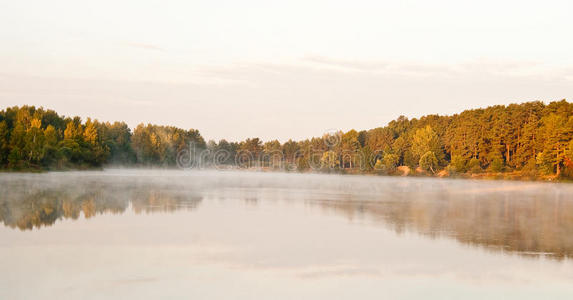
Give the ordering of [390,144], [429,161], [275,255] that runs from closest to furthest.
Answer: [275,255] → [429,161] → [390,144]

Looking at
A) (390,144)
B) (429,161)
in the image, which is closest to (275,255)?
(429,161)

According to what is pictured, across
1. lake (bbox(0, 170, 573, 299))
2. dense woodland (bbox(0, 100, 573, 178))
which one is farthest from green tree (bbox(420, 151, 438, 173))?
lake (bbox(0, 170, 573, 299))

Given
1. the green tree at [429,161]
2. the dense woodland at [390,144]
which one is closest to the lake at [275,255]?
the dense woodland at [390,144]

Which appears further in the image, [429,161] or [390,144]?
[390,144]

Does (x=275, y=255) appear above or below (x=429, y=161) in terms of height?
below

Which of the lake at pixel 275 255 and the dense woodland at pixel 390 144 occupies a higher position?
the dense woodland at pixel 390 144

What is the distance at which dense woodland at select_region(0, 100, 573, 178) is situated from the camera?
2955 inches

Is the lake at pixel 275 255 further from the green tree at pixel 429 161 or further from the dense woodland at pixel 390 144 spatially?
the green tree at pixel 429 161

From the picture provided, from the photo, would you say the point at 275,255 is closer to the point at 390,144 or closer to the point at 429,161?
the point at 429,161

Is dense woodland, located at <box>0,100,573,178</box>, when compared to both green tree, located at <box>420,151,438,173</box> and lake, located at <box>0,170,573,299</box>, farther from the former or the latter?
lake, located at <box>0,170,573,299</box>

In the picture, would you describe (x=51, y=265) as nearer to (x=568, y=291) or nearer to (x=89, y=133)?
(x=568, y=291)

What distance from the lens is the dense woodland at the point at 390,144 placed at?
7506 centimetres

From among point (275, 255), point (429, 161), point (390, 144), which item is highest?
point (390, 144)

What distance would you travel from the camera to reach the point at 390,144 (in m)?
130
